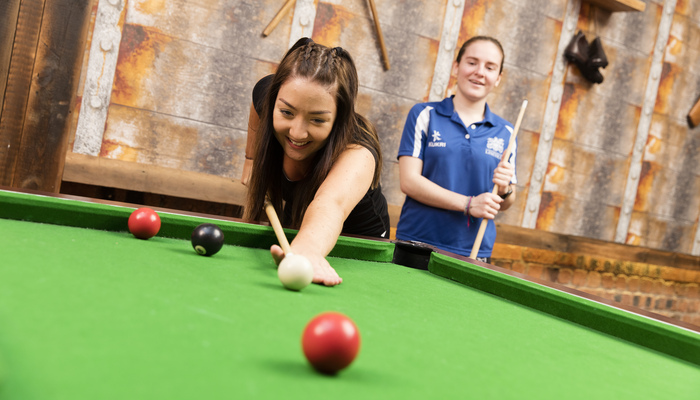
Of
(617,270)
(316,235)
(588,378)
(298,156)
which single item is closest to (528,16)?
(617,270)

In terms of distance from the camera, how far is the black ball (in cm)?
143

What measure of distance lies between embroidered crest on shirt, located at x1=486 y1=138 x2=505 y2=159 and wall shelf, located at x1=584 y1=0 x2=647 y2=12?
299cm

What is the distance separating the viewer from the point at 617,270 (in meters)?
5.31

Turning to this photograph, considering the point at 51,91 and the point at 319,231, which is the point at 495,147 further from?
the point at 51,91

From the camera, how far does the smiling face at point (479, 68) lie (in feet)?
8.96

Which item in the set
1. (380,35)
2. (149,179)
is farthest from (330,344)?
(380,35)

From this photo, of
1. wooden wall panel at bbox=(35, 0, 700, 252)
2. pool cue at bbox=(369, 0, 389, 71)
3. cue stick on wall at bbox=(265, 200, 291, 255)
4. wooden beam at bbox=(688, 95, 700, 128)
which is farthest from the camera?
wooden beam at bbox=(688, 95, 700, 128)

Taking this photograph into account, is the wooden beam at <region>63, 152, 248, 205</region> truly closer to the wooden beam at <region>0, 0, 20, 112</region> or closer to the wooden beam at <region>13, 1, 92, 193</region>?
the wooden beam at <region>13, 1, 92, 193</region>

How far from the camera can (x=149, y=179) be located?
3.33 metres

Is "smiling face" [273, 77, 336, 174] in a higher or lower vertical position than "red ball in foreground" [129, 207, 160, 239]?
higher

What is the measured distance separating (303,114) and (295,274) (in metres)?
0.77

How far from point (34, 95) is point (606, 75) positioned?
16.3 feet

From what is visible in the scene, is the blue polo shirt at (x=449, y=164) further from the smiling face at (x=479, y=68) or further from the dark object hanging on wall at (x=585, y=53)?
the dark object hanging on wall at (x=585, y=53)

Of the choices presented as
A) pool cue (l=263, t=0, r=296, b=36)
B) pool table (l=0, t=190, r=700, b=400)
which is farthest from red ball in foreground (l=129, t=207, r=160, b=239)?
pool cue (l=263, t=0, r=296, b=36)
